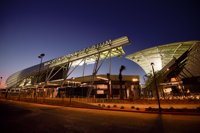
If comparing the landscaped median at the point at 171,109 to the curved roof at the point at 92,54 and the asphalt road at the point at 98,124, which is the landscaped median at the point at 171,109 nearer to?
the asphalt road at the point at 98,124

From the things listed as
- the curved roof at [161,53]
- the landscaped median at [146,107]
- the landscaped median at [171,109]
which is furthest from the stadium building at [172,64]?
the landscaped median at [171,109]

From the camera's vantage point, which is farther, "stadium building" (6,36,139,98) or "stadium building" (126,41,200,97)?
"stadium building" (126,41,200,97)

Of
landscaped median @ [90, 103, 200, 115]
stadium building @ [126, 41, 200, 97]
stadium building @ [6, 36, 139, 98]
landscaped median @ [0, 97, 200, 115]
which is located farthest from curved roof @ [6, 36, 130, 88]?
landscaped median @ [90, 103, 200, 115]

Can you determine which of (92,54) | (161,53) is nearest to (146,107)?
(92,54)

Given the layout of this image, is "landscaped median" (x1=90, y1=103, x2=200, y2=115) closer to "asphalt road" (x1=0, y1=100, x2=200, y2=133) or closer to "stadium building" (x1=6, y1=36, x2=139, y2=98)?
"asphalt road" (x1=0, y1=100, x2=200, y2=133)

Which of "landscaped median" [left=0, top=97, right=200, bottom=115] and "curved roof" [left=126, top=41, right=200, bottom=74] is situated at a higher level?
"curved roof" [left=126, top=41, right=200, bottom=74]

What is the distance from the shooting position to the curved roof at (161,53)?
42.9m

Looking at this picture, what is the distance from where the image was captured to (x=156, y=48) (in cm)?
4694

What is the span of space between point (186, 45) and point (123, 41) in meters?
25.1

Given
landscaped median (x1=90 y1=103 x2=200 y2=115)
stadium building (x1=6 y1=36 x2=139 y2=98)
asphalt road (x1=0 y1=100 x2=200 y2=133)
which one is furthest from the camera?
stadium building (x1=6 y1=36 x2=139 y2=98)

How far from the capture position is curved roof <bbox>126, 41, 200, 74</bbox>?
Result: 42.9 meters

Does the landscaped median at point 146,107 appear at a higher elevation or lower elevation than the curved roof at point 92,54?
lower

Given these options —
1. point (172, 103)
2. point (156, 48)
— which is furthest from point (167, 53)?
point (172, 103)

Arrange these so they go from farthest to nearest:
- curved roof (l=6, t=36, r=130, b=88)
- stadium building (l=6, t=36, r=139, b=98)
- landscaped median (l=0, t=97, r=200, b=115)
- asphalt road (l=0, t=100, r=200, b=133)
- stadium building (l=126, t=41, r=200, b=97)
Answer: stadium building (l=126, t=41, r=200, b=97)
stadium building (l=6, t=36, r=139, b=98)
curved roof (l=6, t=36, r=130, b=88)
landscaped median (l=0, t=97, r=200, b=115)
asphalt road (l=0, t=100, r=200, b=133)
